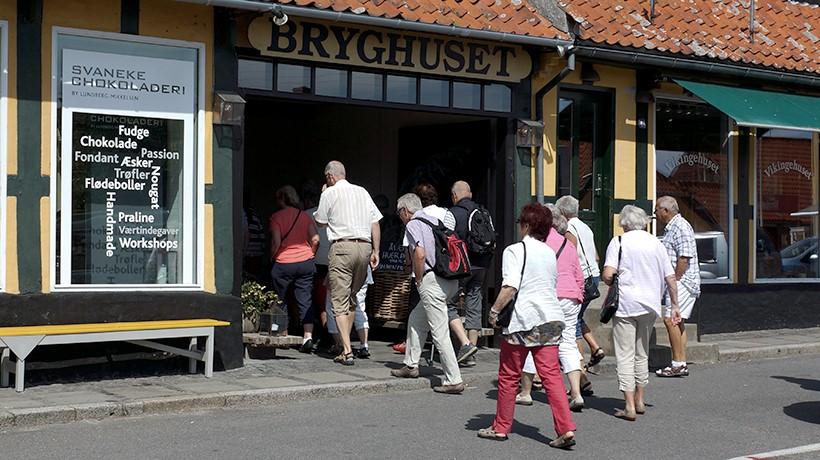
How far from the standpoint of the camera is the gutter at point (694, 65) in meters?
13.1

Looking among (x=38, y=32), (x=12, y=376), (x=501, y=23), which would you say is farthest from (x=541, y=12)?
(x=12, y=376)

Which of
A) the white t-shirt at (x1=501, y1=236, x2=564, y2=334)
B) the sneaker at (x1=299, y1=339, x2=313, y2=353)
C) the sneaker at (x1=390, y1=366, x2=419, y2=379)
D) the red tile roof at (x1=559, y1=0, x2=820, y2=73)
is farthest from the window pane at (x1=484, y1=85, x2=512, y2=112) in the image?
the white t-shirt at (x1=501, y1=236, x2=564, y2=334)

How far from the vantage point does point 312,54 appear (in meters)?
11.3

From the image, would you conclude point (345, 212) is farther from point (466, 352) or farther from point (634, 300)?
point (634, 300)

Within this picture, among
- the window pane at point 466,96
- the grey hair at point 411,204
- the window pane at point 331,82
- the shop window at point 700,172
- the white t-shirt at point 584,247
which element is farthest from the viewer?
the shop window at point 700,172

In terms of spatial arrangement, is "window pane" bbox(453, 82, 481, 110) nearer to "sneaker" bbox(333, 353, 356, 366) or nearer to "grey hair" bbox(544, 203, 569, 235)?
"sneaker" bbox(333, 353, 356, 366)

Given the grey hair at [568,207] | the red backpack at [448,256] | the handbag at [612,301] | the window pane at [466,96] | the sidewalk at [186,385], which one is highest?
the window pane at [466,96]

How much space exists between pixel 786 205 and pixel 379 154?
5.66 meters

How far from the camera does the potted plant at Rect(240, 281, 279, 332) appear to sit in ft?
37.1

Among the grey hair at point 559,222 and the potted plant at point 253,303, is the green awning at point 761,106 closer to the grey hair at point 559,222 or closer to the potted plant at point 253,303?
the grey hair at point 559,222

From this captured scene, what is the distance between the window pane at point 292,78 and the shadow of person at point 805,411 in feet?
17.7

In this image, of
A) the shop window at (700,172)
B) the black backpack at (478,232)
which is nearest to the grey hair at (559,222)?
the black backpack at (478,232)

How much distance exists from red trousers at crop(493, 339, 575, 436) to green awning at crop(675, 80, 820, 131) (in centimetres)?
669

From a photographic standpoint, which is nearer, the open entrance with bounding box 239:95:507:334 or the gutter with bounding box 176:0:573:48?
the gutter with bounding box 176:0:573:48
